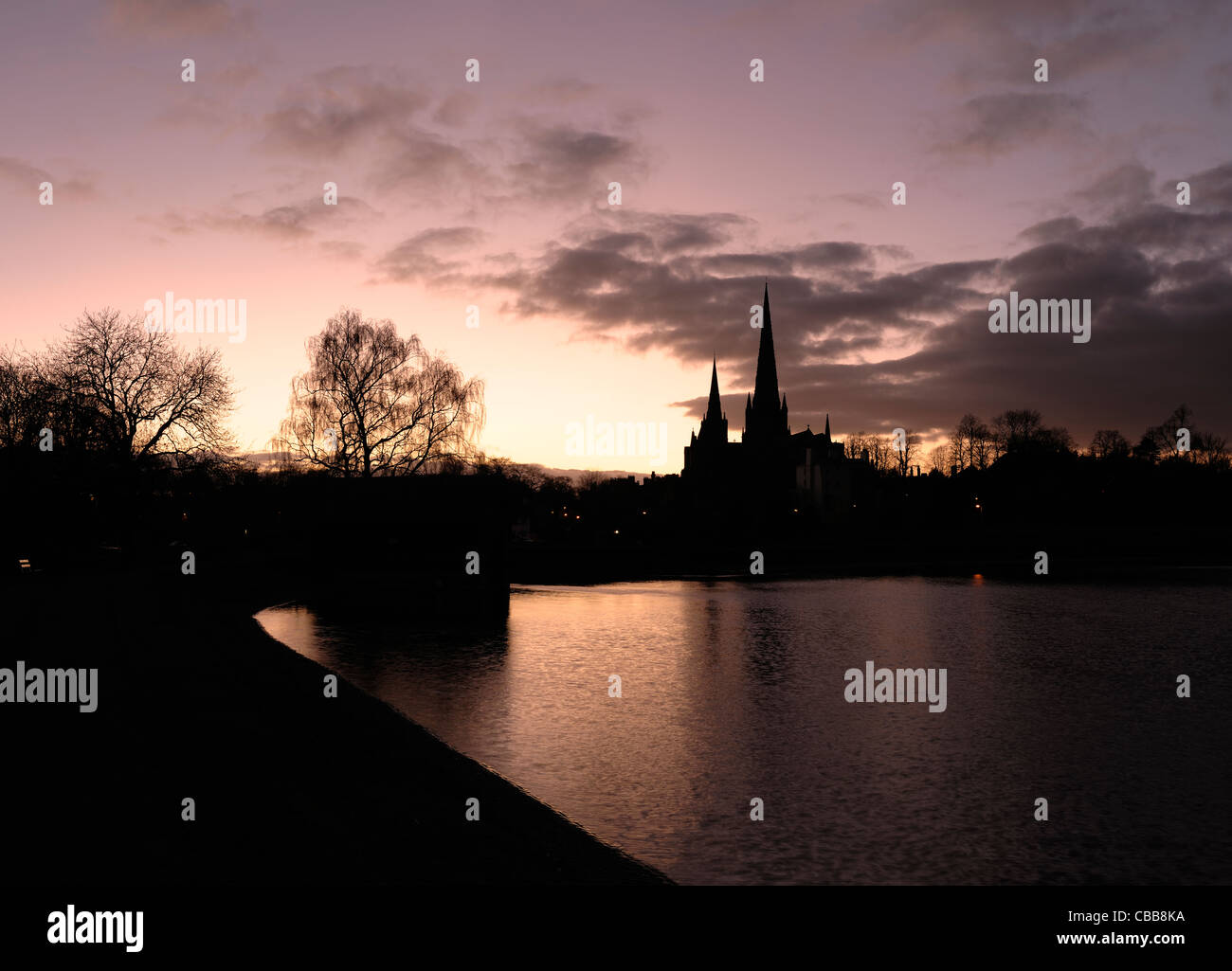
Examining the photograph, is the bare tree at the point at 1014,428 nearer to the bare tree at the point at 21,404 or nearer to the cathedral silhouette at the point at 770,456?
the cathedral silhouette at the point at 770,456

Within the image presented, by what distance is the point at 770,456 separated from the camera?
137 m

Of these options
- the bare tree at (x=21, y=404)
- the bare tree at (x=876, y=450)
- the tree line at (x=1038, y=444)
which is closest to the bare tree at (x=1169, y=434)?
the tree line at (x=1038, y=444)

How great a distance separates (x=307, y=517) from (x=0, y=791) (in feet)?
124

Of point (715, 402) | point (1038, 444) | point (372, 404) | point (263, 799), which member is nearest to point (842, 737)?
point (263, 799)

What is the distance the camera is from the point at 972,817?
1084 centimetres

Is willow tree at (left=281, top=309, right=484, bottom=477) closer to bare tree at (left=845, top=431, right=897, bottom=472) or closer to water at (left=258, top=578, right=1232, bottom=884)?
water at (left=258, top=578, right=1232, bottom=884)

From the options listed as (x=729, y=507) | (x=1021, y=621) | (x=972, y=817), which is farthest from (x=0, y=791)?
(x=729, y=507)

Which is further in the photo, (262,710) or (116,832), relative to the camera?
(262,710)

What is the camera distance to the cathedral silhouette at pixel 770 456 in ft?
394

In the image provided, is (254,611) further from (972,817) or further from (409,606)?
(972,817)

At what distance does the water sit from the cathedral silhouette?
259ft

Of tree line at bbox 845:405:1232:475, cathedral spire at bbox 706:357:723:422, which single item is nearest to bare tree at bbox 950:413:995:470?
tree line at bbox 845:405:1232:475
